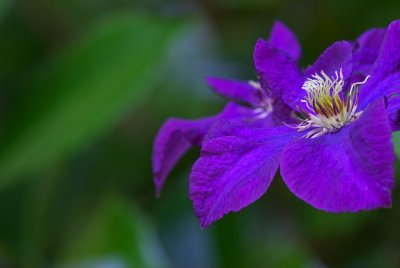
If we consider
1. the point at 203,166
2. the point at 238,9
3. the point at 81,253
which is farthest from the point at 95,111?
the point at 203,166

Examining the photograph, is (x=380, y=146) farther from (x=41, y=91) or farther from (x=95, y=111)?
(x=41, y=91)

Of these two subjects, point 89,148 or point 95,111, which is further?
point 89,148

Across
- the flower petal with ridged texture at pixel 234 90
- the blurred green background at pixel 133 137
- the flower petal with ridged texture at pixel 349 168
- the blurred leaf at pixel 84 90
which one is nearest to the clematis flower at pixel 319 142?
the flower petal with ridged texture at pixel 349 168

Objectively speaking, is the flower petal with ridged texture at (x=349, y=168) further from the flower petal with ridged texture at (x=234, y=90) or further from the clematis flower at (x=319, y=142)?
the flower petal with ridged texture at (x=234, y=90)

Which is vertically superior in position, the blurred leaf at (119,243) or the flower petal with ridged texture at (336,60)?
the flower petal with ridged texture at (336,60)

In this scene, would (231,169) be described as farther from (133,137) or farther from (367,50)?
(133,137)

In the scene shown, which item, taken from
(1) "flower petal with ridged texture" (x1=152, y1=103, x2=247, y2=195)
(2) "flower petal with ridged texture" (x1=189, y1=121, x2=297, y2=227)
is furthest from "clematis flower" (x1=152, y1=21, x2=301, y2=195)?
(2) "flower petal with ridged texture" (x1=189, y1=121, x2=297, y2=227)

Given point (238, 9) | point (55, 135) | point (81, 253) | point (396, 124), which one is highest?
point (396, 124)
